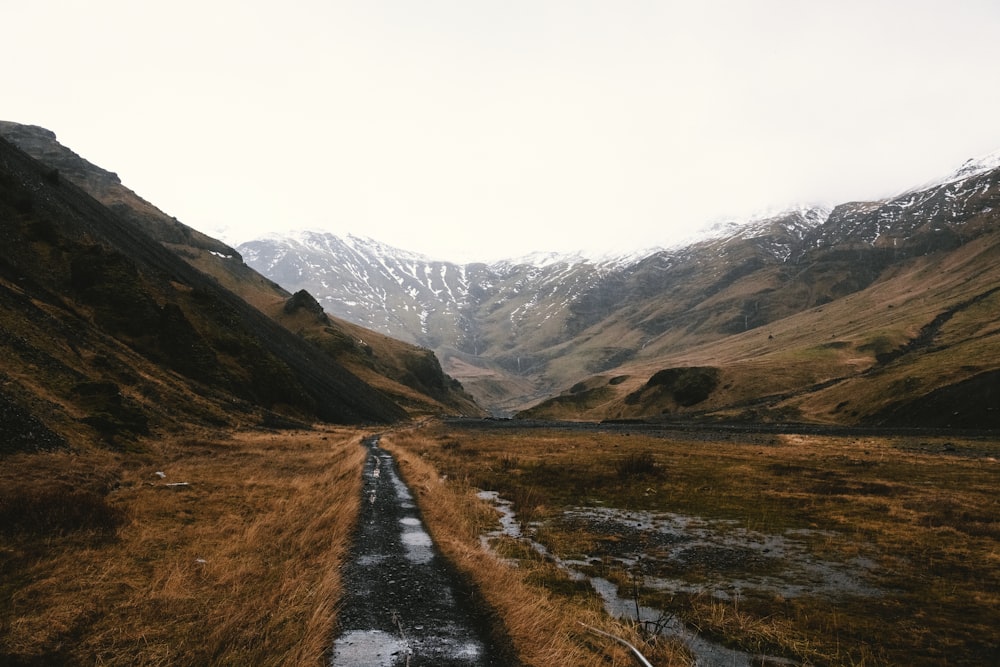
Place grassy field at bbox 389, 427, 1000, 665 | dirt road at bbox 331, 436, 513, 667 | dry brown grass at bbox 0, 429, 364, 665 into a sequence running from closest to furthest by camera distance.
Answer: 1. dry brown grass at bbox 0, 429, 364, 665
2. dirt road at bbox 331, 436, 513, 667
3. grassy field at bbox 389, 427, 1000, 665

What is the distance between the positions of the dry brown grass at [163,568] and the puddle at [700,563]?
778 cm

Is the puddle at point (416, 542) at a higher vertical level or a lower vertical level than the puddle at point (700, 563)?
lower

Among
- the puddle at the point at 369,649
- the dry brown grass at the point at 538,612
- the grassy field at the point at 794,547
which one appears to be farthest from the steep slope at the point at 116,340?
the grassy field at the point at 794,547

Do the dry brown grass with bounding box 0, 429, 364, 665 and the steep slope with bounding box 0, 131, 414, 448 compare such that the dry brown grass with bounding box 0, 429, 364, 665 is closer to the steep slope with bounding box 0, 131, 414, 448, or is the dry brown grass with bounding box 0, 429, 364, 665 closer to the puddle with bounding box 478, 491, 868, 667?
the steep slope with bounding box 0, 131, 414, 448

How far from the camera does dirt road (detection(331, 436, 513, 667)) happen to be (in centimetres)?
959

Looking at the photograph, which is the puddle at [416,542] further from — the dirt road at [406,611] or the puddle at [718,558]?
the puddle at [718,558]

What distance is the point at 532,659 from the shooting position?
32.1ft

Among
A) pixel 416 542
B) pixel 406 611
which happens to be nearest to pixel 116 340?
pixel 416 542

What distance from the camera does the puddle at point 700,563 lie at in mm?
14328

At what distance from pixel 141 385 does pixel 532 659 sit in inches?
1767

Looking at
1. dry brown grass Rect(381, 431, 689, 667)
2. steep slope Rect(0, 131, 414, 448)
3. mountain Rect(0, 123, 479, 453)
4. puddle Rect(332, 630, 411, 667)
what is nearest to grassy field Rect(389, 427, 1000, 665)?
dry brown grass Rect(381, 431, 689, 667)

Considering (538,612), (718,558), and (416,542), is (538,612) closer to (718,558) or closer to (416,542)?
(416,542)

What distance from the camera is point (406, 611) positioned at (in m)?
11.7

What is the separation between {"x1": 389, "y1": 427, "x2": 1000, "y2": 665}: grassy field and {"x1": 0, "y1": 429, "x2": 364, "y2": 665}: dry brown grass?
21.1ft
